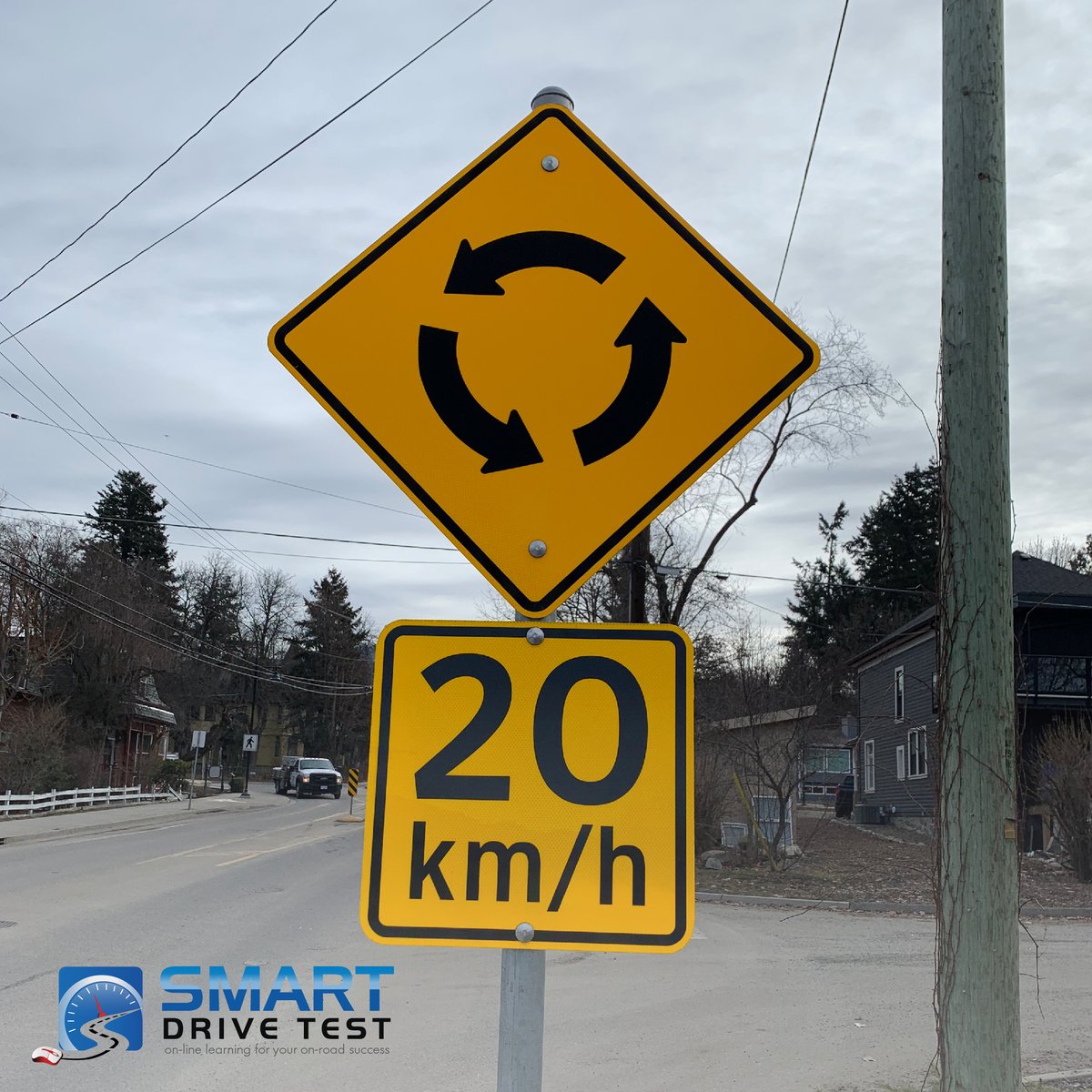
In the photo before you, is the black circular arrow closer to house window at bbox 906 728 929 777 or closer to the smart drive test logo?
the smart drive test logo

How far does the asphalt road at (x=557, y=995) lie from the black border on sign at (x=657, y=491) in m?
4.80

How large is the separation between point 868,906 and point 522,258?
13893mm

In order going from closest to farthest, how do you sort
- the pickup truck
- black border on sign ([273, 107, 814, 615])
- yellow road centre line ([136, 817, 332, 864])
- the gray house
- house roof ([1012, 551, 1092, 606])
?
black border on sign ([273, 107, 814, 615]), yellow road centre line ([136, 817, 332, 864]), the gray house, house roof ([1012, 551, 1092, 606]), the pickup truck

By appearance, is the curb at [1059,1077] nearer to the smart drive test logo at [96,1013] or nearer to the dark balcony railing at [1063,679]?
the smart drive test logo at [96,1013]

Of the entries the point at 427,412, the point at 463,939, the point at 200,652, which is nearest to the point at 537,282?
the point at 427,412

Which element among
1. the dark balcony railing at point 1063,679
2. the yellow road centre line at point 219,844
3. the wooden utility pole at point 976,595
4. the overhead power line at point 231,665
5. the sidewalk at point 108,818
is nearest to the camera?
the wooden utility pole at point 976,595

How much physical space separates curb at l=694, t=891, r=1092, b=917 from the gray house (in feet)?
16.3

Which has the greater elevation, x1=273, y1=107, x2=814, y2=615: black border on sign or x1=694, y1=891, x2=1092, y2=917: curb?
x1=273, y1=107, x2=814, y2=615: black border on sign

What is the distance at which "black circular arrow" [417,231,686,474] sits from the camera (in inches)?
80.7

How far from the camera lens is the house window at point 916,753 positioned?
106 feet

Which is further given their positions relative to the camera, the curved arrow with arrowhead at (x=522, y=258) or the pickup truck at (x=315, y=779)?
the pickup truck at (x=315, y=779)

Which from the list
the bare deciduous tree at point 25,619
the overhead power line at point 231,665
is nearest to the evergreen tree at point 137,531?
the overhead power line at point 231,665

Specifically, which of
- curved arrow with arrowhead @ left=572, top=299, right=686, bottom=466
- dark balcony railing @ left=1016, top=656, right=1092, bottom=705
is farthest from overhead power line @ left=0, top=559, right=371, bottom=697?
curved arrow with arrowhead @ left=572, top=299, right=686, bottom=466

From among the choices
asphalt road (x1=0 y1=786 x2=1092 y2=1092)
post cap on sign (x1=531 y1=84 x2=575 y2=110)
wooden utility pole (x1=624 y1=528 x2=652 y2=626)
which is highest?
wooden utility pole (x1=624 y1=528 x2=652 y2=626)
